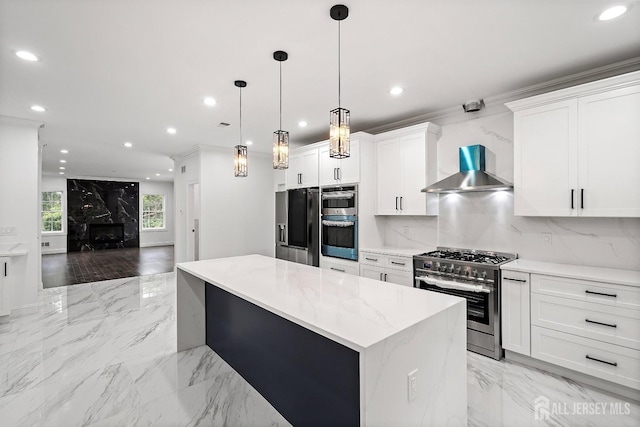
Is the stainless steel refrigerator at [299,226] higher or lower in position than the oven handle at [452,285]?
higher

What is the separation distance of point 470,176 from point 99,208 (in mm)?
12120

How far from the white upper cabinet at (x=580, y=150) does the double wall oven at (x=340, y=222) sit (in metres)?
1.85

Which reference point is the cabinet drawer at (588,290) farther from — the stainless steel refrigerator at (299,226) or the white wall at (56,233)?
the white wall at (56,233)

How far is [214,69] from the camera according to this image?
274 centimetres

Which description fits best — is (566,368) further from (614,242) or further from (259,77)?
(259,77)

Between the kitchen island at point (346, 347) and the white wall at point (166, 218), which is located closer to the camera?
the kitchen island at point (346, 347)

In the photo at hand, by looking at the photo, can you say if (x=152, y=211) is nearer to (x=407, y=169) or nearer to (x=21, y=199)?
(x=21, y=199)

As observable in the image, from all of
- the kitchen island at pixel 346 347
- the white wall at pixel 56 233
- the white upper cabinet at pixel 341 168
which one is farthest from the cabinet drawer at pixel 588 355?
the white wall at pixel 56 233

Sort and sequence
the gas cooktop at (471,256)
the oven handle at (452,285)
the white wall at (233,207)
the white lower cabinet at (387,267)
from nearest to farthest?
the oven handle at (452,285) < the gas cooktop at (471,256) < the white lower cabinet at (387,267) < the white wall at (233,207)

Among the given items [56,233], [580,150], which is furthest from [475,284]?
[56,233]

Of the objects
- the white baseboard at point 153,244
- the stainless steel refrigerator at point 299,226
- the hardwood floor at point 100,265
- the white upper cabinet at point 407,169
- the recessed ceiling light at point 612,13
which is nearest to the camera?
the recessed ceiling light at point 612,13

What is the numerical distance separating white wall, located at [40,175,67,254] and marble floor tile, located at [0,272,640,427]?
8295mm

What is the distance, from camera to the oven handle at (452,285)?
2992mm

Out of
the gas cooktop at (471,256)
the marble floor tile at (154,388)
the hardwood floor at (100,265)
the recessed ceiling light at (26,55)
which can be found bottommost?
the marble floor tile at (154,388)
